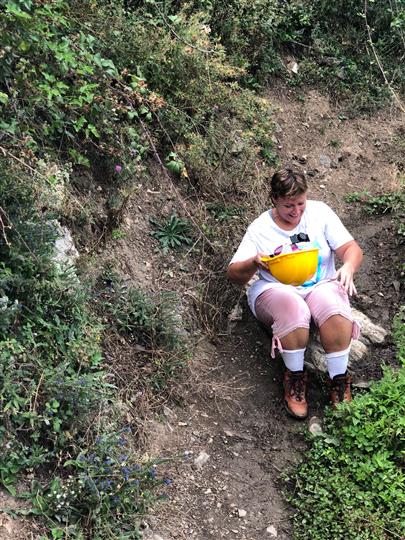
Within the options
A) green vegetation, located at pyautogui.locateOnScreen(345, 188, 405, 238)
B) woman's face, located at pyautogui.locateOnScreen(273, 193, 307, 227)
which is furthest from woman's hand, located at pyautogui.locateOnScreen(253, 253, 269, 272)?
green vegetation, located at pyautogui.locateOnScreen(345, 188, 405, 238)

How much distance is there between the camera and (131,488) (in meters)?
2.59

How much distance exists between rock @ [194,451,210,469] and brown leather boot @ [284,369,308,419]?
2.10ft

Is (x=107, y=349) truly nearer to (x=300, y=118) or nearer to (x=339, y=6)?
(x=300, y=118)

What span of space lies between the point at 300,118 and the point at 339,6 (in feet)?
5.36

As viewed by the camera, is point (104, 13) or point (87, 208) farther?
point (104, 13)

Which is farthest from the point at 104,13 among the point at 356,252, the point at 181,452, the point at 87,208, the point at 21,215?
the point at 181,452

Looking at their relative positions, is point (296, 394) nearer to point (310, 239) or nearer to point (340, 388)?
point (340, 388)

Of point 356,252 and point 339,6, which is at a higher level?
point 339,6

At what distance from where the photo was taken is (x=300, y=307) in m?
3.60

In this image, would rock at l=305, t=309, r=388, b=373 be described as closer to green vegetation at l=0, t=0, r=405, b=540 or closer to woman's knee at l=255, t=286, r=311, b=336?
green vegetation at l=0, t=0, r=405, b=540

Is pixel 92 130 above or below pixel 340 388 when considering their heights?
above

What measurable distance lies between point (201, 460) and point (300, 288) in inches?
48.3

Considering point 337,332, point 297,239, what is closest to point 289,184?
point 297,239

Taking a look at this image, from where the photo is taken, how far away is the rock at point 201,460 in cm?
326
